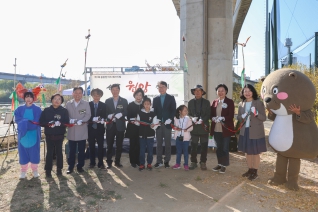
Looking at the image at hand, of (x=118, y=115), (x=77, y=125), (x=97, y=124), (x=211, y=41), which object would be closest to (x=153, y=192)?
(x=118, y=115)

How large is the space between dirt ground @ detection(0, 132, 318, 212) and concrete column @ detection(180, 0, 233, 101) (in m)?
4.00

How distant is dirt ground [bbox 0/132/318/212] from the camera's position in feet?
12.4

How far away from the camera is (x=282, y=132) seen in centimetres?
428

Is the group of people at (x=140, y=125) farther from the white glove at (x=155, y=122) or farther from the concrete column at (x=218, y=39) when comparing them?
the concrete column at (x=218, y=39)

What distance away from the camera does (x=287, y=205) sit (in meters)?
3.79

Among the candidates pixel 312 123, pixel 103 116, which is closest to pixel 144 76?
pixel 103 116

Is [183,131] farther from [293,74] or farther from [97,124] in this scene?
[293,74]

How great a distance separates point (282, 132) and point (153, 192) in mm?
2338

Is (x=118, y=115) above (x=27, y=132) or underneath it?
above

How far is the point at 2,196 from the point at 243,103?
445 cm

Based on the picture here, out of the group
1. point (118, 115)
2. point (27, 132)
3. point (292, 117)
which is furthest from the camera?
point (118, 115)

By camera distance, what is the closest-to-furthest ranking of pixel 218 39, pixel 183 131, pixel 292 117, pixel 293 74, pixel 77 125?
pixel 293 74
pixel 292 117
pixel 77 125
pixel 183 131
pixel 218 39

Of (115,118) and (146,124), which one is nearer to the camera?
(146,124)

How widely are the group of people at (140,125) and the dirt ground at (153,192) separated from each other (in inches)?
10.7
